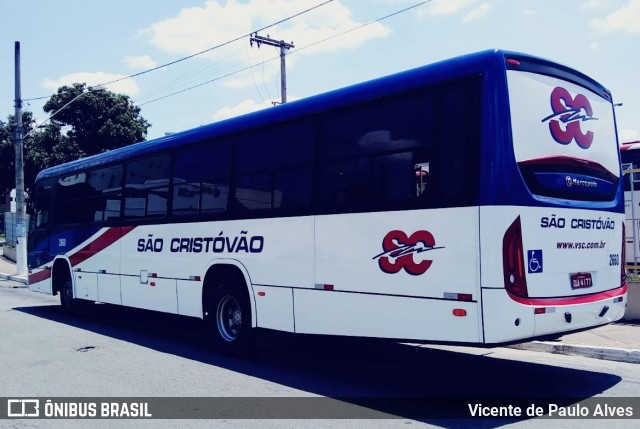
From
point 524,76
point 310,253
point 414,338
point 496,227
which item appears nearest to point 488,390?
point 414,338

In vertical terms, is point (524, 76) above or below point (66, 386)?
above

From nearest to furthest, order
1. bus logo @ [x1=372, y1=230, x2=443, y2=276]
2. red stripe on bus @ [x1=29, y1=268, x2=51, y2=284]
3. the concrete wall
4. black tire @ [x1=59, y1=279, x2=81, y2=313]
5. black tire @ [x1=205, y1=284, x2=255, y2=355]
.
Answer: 1. bus logo @ [x1=372, y1=230, x2=443, y2=276]
2. black tire @ [x1=205, y1=284, x2=255, y2=355]
3. the concrete wall
4. black tire @ [x1=59, y1=279, x2=81, y2=313]
5. red stripe on bus @ [x1=29, y1=268, x2=51, y2=284]

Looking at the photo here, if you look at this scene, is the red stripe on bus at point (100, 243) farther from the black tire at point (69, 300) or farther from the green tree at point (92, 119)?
the green tree at point (92, 119)

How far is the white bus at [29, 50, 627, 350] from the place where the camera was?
19.2ft

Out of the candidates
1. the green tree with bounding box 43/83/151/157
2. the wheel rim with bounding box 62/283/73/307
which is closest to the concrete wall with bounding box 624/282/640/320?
the wheel rim with bounding box 62/283/73/307

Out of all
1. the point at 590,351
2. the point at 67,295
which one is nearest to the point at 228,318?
the point at 590,351

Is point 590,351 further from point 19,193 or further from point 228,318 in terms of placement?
point 19,193

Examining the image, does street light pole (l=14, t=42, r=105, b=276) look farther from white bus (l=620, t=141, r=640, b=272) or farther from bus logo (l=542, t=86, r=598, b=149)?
bus logo (l=542, t=86, r=598, b=149)

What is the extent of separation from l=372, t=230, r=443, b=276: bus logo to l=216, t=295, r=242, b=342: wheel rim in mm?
3156

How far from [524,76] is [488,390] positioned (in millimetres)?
3411

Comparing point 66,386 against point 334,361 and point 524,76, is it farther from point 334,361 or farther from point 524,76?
point 524,76

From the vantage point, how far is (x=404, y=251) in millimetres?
6449

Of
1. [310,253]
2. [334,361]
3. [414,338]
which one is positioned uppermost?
[310,253]

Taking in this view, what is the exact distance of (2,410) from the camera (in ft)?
20.5
